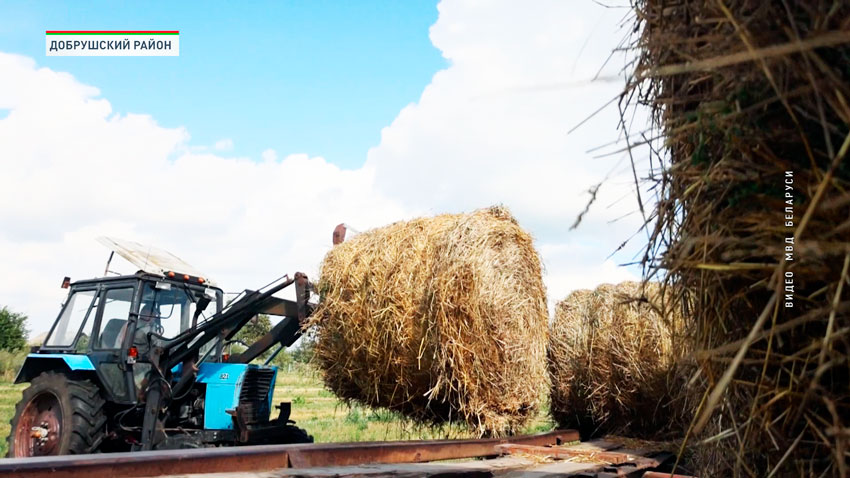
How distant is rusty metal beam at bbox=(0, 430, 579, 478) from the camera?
326 cm

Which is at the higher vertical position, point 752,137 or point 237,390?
point 752,137

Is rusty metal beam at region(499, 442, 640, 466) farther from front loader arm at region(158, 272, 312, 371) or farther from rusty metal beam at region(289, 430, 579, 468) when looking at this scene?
front loader arm at region(158, 272, 312, 371)

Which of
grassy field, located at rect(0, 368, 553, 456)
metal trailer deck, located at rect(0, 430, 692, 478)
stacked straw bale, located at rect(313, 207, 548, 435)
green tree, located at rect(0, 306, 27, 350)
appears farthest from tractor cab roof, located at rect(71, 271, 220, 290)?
green tree, located at rect(0, 306, 27, 350)

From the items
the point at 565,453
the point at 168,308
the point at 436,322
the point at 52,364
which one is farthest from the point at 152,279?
the point at 565,453

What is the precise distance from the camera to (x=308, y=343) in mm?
7004

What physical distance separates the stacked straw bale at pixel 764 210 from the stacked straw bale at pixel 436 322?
149 inches

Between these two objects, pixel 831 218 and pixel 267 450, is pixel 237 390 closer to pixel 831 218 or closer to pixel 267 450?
pixel 267 450

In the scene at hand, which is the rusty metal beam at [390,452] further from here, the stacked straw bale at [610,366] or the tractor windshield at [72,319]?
the tractor windshield at [72,319]

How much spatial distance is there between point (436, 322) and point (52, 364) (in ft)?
16.7

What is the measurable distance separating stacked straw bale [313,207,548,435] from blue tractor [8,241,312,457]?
0.97m

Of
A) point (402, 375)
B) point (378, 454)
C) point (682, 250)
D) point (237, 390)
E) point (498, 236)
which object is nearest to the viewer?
point (682, 250)

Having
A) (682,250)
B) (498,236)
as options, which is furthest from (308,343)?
(682,250)

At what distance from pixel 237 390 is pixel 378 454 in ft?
12.1

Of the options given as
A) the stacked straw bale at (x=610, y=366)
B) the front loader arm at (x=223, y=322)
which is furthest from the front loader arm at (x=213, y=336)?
the stacked straw bale at (x=610, y=366)
